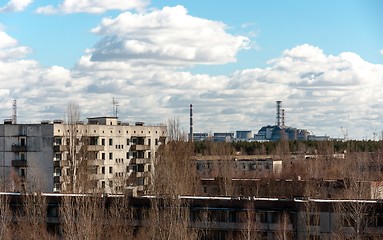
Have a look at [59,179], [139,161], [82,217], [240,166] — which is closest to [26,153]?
[59,179]

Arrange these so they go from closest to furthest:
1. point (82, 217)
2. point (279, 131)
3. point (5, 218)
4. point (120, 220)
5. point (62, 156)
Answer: point (82, 217), point (120, 220), point (5, 218), point (62, 156), point (279, 131)

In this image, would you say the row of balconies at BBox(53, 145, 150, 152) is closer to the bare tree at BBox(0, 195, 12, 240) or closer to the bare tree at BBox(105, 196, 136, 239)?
the bare tree at BBox(0, 195, 12, 240)

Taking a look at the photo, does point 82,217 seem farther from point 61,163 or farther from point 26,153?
point 26,153

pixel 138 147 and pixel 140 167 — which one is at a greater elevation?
pixel 138 147

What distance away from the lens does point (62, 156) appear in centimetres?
3928

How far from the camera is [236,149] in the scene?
79125mm

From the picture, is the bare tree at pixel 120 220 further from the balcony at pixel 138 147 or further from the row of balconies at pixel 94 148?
the balcony at pixel 138 147

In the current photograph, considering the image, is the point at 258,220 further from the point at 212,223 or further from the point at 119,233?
the point at 119,233

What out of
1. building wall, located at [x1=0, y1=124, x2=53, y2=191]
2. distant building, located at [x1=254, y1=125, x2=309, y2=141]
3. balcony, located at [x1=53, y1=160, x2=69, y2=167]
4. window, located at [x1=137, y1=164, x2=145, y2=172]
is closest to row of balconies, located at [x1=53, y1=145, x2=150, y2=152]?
building wall, located at [x1=0, y1=124, x2=53, y2=191]

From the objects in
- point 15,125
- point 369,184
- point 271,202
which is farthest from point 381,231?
point 15,125

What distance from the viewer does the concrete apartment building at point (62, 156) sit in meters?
37.8

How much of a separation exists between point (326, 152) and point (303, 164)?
8676 millimetres

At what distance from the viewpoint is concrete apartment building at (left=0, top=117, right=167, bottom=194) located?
37781mm

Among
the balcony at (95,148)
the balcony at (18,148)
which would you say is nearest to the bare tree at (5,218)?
the balcony at (18,148)
